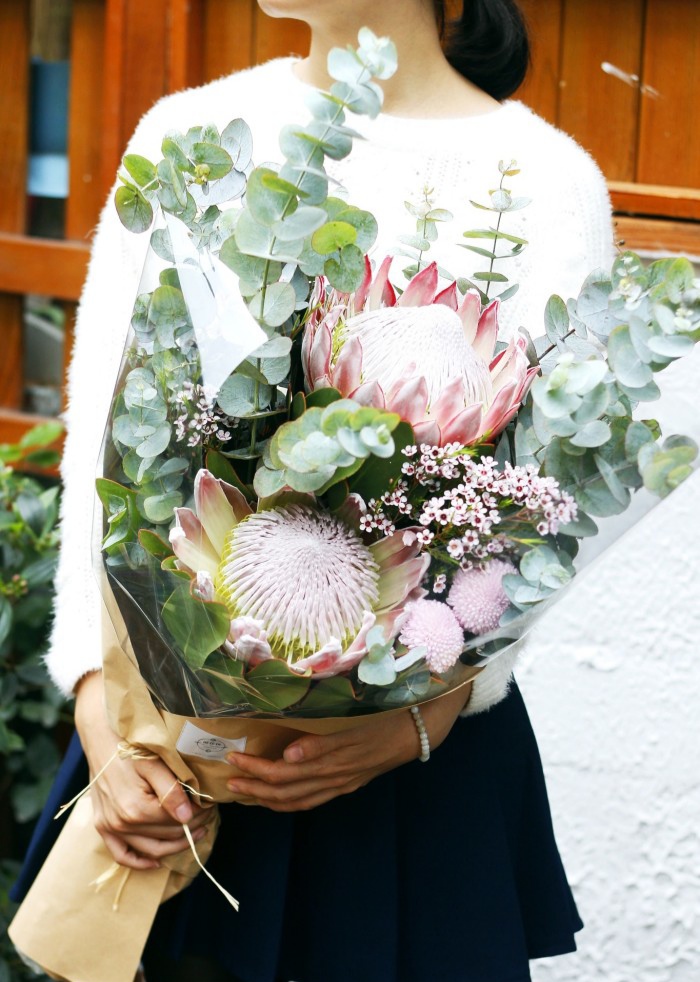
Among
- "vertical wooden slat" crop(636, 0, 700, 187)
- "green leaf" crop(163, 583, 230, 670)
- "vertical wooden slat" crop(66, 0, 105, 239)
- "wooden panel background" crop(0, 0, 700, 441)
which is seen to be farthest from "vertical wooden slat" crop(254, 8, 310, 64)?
"green leaf" crop(163, 583, 230, 670)

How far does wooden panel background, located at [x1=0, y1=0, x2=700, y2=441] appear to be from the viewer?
5.63 feet

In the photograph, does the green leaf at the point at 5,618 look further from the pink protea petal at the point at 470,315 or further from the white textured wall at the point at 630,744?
the pink protea petal at the point at 470,315

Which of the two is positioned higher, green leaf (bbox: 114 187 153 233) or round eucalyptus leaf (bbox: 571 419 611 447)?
green leaf (bbox: 114 187 153 233)

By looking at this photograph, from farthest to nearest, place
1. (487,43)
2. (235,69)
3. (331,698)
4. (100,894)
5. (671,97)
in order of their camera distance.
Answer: (235,69) → (671,97) → (487,43) → (100,894) → (331,698)

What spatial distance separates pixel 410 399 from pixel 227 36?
5.02ft

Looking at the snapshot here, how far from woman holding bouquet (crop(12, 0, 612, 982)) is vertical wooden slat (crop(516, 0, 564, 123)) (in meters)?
0.61

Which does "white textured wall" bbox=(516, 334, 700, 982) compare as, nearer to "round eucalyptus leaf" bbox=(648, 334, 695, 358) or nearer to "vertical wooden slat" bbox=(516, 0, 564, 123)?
"vertical wooden slat" bbox=(516, 0, 564, 123)

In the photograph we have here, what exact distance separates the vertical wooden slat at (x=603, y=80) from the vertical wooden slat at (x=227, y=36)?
584 mm

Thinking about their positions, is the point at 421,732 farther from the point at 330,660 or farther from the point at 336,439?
the point at 336,439

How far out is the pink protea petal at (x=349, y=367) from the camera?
2.31 ft

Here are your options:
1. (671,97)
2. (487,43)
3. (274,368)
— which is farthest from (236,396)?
(671,97)

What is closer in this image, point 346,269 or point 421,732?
point 346,269

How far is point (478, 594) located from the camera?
73 centimetres

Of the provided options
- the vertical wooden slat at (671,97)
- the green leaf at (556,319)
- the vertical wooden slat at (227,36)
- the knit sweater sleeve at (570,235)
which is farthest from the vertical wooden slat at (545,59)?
the green leaf at (556,319)
